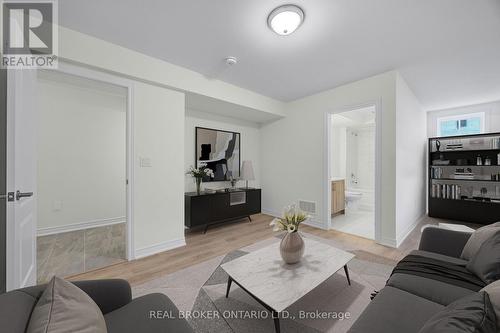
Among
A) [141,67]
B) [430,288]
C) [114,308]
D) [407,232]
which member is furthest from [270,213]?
[114,308]

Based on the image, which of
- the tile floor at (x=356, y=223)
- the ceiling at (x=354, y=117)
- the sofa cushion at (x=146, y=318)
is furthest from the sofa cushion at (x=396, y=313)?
the ceiling at (x=354, y=117)

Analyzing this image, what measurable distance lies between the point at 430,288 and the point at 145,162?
294cm

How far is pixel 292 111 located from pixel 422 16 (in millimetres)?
2507

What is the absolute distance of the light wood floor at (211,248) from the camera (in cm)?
218

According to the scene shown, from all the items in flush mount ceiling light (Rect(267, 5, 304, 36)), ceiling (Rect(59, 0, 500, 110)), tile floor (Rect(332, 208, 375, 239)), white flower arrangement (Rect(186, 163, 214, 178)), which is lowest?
tile floor (Rect(332, 208, 375, 239))

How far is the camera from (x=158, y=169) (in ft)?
9.00

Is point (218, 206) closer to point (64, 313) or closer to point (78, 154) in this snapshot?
point (78, 154)

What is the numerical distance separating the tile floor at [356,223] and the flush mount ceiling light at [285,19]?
3.19m

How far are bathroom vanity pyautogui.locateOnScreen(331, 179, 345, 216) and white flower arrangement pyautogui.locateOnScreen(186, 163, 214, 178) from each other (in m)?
2.61

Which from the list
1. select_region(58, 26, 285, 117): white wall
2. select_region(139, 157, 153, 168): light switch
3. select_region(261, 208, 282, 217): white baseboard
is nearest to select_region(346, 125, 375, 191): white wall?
select_region(261, 208, 282, 217): white baseboard

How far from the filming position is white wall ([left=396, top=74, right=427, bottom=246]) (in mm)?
2936

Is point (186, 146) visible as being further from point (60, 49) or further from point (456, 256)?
point (456, 256)

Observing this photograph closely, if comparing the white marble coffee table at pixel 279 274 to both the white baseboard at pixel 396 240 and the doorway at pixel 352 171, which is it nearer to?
the white baseboard at pixel 396 240

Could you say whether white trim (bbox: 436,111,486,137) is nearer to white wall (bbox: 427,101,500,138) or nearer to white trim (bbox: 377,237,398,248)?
white wall (bbox: 427,101,500,138)
